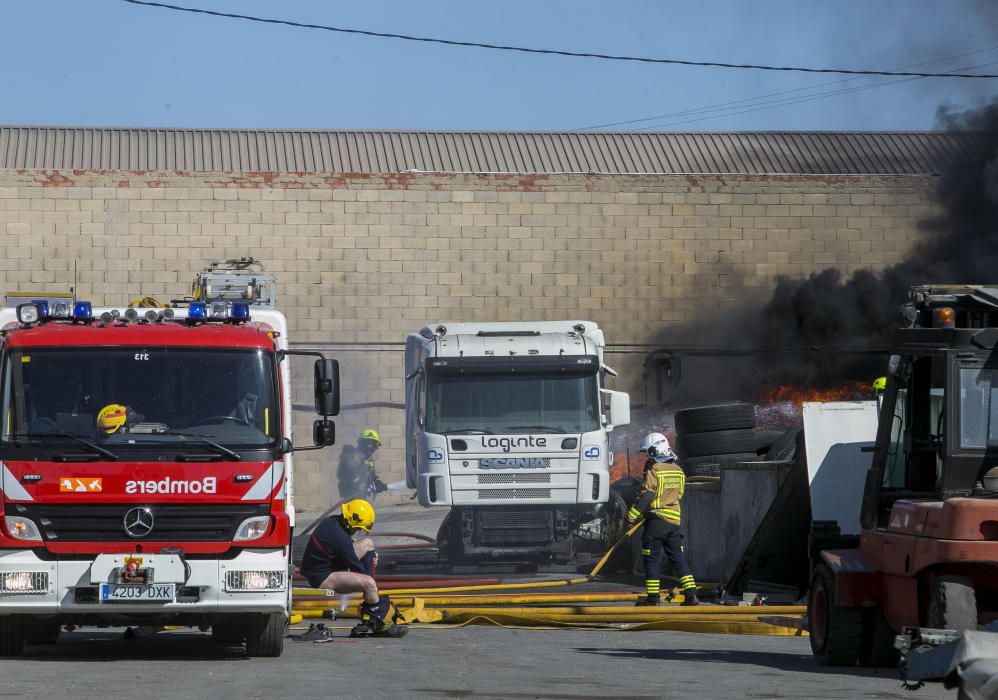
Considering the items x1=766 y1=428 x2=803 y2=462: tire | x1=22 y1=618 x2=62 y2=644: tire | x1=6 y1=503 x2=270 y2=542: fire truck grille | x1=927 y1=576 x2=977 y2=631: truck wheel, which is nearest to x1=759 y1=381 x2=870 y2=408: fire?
x1=766 y1=428 x2=803 y2=462: tire

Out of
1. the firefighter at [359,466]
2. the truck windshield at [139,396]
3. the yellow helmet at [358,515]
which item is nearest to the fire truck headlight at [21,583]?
the truck windshield at [139,396]

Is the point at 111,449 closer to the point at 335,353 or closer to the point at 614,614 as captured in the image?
the point at 614,614

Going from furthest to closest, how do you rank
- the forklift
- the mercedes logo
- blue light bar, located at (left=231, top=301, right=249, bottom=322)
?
blue light bar, located at (left=231, top=301, right=249, bottom=322) → the mercedes logo → the forklift

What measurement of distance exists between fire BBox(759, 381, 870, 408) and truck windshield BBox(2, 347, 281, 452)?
811 inches

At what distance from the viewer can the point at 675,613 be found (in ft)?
44.6

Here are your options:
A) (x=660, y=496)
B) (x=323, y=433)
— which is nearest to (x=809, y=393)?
(x=660, y=496)

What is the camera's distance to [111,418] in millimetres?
10805

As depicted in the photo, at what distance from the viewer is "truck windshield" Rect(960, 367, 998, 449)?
9469mm

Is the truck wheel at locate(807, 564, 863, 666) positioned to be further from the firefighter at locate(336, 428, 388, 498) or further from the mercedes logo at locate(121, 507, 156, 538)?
the firefighter at locate(336, 428, 388, 498)

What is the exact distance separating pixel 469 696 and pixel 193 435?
127 inches

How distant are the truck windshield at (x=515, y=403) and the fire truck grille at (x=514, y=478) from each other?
0.67m

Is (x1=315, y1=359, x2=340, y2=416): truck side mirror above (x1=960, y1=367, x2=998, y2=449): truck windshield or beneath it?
above

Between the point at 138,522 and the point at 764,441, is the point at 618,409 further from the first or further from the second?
the point at 138,522

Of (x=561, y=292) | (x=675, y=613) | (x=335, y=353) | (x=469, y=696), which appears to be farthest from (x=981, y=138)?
(x=469, y=696)
